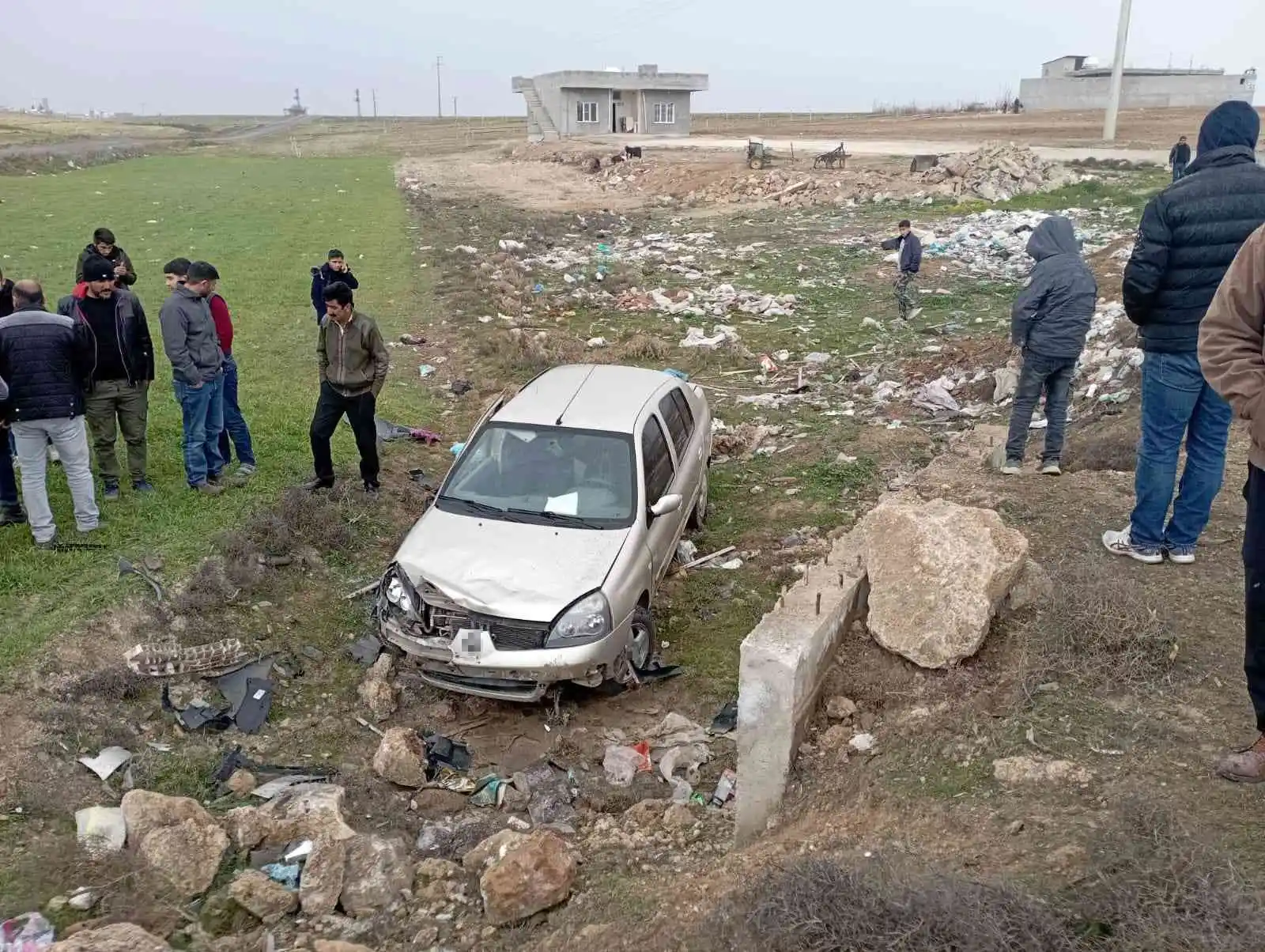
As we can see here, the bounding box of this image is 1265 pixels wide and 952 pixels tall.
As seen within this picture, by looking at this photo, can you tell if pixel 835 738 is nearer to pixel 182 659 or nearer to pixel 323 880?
pixel 323 880

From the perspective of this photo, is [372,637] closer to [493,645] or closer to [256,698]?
[256,698]

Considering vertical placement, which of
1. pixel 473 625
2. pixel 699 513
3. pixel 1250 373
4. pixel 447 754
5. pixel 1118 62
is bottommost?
pixel 447 754

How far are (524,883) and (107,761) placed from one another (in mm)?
2468

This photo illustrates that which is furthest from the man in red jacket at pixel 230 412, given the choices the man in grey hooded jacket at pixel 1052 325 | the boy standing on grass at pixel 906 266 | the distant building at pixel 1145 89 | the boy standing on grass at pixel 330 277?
the distant building at pixel 1145 89

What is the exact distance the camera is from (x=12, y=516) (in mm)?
6785

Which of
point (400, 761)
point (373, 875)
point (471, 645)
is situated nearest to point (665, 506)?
point (471, 645)

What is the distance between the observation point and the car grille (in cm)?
509

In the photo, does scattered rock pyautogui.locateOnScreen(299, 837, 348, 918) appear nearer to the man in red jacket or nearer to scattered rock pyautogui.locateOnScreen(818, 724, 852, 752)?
scattered rock pyautogui.locateOnScreen(818, 724, 852, 752)

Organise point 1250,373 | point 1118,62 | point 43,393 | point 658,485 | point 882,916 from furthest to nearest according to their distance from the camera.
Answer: point 1118,62 → point 658,485 → point 43,393 → point 1250,373 → point 882,916

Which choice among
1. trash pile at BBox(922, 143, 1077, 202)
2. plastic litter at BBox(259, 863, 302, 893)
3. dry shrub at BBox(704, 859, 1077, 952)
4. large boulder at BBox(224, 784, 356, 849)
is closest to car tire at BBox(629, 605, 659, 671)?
large boulder at BBox(224, 784, 356, 849)

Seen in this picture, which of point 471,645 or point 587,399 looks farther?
point 587,399

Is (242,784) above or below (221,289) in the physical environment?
below

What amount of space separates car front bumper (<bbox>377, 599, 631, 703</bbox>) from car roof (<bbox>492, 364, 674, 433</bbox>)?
63.6 inches

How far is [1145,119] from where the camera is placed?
4938 cm
